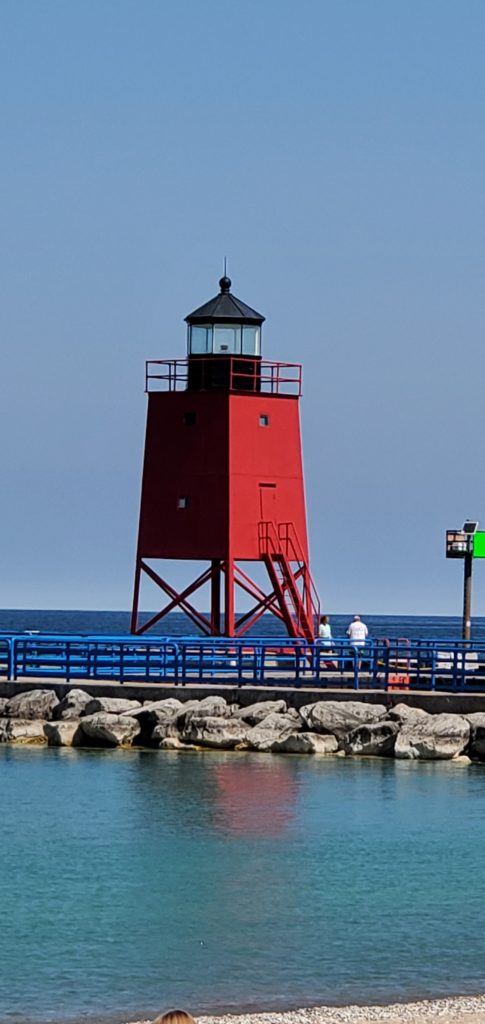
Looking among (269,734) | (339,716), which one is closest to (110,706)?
(269,734)

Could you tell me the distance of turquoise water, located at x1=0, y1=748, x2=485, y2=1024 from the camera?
16.2 metres

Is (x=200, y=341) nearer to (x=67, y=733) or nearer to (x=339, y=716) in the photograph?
(x=67, y=733)

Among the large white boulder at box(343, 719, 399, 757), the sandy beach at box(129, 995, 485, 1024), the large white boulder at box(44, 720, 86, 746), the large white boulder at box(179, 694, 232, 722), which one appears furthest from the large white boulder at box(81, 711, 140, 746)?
the sandy beach at box(129, 995, 485, 1024)

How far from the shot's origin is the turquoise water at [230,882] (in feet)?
53.2

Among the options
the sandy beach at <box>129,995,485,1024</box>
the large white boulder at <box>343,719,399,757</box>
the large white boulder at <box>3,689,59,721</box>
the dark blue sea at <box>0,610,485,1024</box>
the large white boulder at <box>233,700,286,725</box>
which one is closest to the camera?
the sandy beach at <box>129,995,485,1024</box>

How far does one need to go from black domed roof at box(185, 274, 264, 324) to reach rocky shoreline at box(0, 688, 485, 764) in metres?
9.79

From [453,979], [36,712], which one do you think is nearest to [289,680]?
[36,712]

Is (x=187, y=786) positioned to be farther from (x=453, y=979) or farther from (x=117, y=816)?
(x=453, y=979)

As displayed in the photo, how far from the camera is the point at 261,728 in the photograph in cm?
2989

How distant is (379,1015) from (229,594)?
2247cm

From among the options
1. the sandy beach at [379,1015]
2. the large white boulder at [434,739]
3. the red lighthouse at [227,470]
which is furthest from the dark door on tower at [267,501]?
the sandy beach at [379,1015]

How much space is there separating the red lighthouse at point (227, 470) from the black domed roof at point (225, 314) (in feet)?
0.07

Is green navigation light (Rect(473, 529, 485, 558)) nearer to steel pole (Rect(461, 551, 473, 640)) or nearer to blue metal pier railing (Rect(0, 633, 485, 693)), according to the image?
steel pole (Rect(461, 551, 473, 640))

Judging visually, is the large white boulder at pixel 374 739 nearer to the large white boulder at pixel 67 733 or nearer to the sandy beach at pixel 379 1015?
the large white boulder at pixel 67 733
